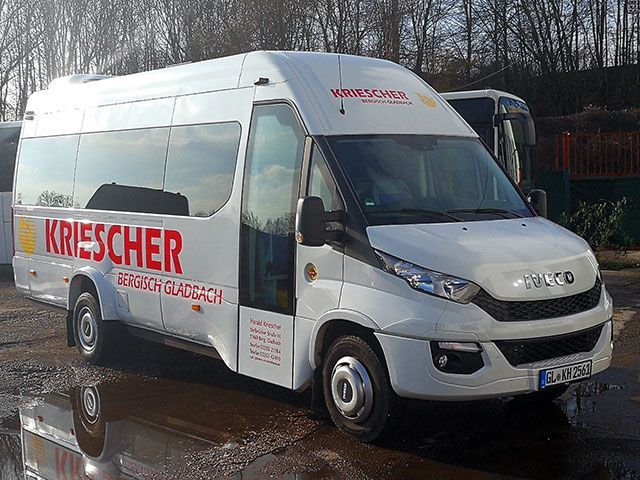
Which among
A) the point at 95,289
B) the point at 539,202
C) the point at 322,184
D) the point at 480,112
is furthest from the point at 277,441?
the point at 480,112

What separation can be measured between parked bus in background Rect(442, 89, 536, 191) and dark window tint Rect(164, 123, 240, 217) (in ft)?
26.7

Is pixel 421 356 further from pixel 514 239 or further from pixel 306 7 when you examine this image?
pixel 306 7

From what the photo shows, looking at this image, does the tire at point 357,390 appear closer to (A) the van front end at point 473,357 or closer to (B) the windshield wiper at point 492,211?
(A) the van front end at point 473,357

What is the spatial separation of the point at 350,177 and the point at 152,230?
8.42 ft

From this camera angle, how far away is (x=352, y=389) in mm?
6109

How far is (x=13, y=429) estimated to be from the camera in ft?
22.9

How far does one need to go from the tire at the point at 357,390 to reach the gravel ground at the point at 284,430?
0.15 meters

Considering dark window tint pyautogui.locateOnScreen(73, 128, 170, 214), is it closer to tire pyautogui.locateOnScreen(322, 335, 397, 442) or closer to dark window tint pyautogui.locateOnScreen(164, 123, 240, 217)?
dark window tint pyautogui.locateOnScreen(164, 123, 240, 217)

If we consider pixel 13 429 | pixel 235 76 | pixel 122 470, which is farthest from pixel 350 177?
pixel 13 429

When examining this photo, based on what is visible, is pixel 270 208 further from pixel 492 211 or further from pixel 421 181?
pixel 492 211

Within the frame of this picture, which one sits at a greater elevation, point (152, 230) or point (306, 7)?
point (306, 7)

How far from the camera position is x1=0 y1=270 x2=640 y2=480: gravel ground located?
5.74m

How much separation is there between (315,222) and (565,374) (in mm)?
1990

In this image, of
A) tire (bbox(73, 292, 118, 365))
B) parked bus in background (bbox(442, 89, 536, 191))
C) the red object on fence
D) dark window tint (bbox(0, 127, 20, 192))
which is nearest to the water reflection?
tire (bbox(73, 292, 118, 365))
